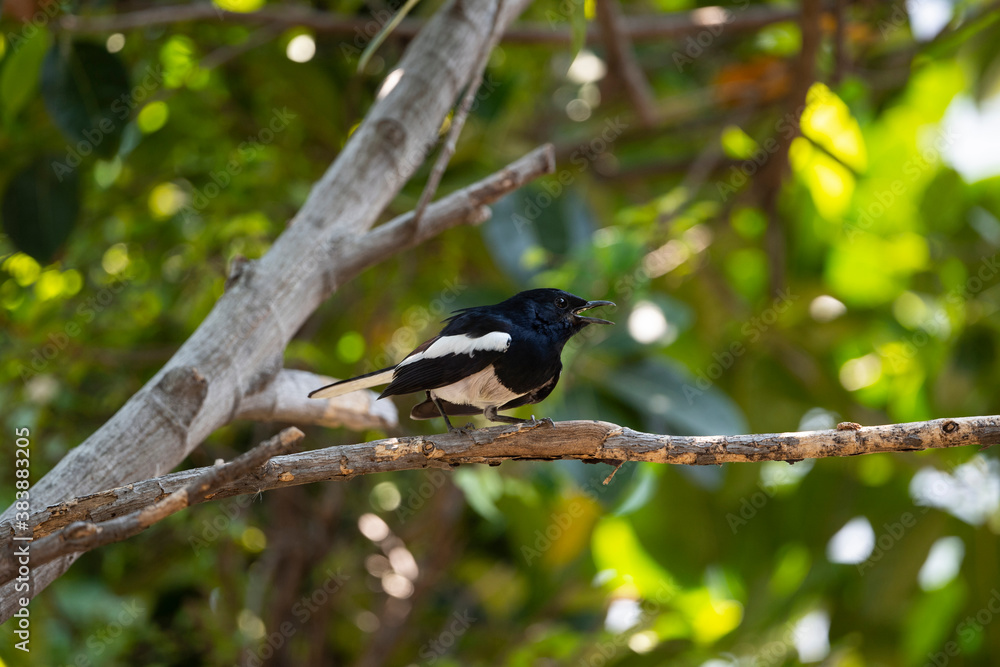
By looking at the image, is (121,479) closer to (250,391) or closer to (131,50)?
(250,391)

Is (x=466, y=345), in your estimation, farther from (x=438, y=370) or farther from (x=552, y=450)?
(x=552, y=450)

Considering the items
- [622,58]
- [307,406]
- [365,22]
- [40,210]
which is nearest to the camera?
[307,406]

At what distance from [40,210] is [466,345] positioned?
214 cm

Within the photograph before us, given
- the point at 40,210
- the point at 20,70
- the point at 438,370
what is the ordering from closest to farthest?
the point at 438,370, the point at 20,70, the point at 40,210

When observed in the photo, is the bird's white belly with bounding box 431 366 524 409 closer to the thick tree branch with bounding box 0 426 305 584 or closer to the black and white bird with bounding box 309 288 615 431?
the black and white bird with bounding box 309 288 615 431

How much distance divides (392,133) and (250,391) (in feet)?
3.02

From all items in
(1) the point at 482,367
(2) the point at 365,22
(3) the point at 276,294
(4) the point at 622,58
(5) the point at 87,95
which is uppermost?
(5) the point at 87,95

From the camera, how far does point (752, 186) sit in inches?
193

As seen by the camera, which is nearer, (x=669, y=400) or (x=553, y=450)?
(x=553, y=450)

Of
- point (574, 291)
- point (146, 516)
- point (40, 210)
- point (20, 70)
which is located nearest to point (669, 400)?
point (574, 291)

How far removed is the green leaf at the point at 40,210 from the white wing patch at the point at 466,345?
189cm

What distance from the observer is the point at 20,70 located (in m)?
2.91

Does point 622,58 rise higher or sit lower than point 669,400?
higher

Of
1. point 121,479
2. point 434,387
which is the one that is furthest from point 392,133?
point 121,479
